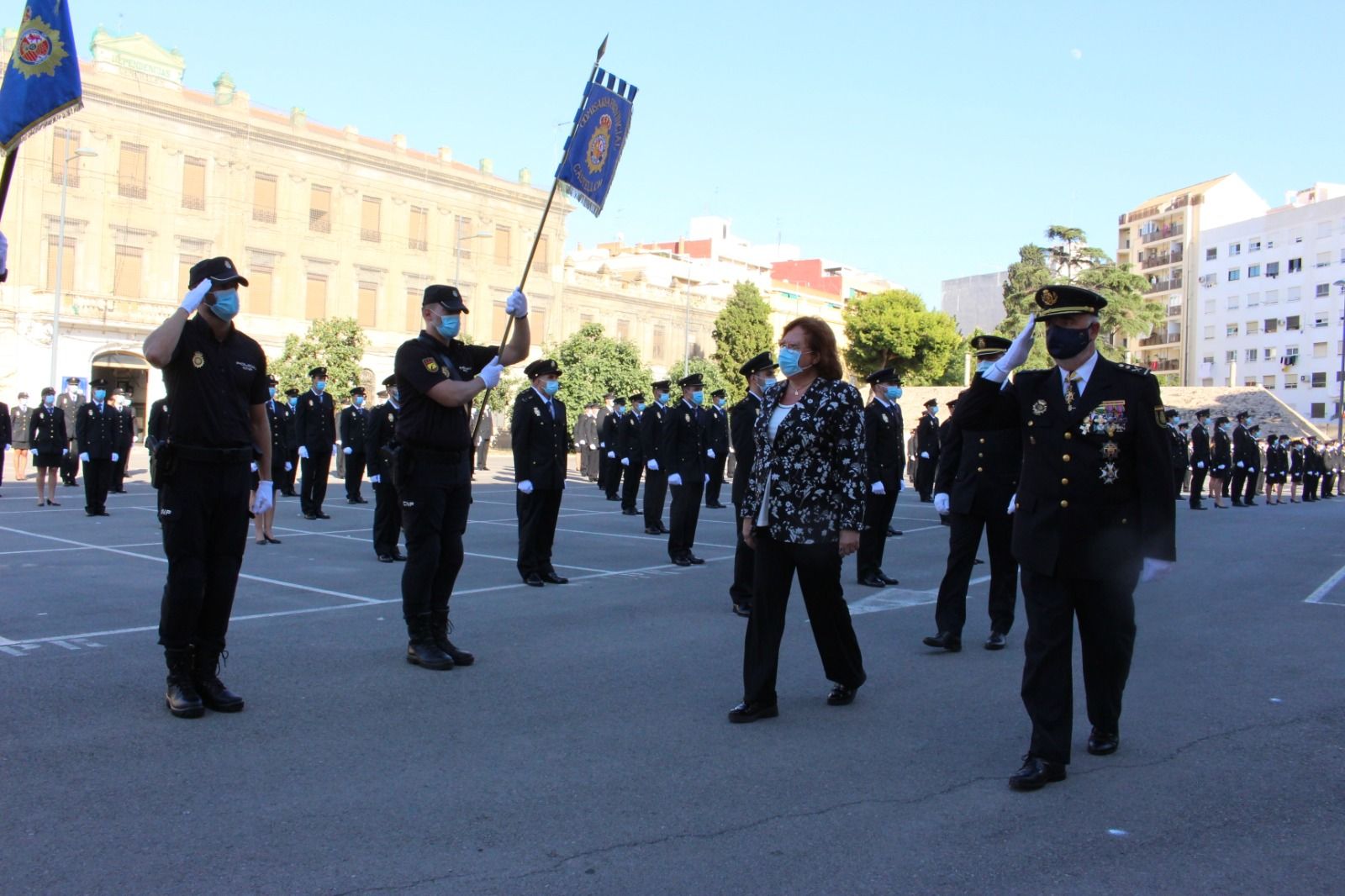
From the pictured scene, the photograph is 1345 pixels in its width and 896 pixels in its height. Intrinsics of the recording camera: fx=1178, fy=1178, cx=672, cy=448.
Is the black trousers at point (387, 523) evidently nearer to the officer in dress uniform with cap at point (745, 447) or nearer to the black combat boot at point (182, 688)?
the officer in dress uniform with cap at point (745, 447)

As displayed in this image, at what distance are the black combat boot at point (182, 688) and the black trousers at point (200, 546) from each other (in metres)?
0.05

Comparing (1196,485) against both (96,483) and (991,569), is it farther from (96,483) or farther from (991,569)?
(96,483)

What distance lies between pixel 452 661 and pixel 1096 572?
11.9 ft

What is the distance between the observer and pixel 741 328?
69312 mm

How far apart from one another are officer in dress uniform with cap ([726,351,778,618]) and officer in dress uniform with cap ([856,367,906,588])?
1.67 meters

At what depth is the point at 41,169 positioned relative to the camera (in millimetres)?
44438

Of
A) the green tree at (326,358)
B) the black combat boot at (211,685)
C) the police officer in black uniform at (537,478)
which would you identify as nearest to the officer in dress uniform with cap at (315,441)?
the police officer in black uniform at (537,478)

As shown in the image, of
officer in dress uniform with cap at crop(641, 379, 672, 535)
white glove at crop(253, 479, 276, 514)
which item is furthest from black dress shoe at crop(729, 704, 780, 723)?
officer in dress uniform with cap at crop(641, 379, 672, 535)

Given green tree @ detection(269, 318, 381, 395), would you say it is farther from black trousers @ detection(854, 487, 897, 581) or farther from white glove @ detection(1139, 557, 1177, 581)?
white glove @ detection(1139, 557, 1177, 581)

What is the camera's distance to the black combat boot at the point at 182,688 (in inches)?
217

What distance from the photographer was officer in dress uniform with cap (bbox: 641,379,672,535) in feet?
53.5

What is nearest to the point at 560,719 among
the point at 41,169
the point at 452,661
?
the point at 452,661

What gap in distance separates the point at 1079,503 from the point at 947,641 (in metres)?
3.01

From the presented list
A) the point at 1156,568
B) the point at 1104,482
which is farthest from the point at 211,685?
the point at 1156,568
